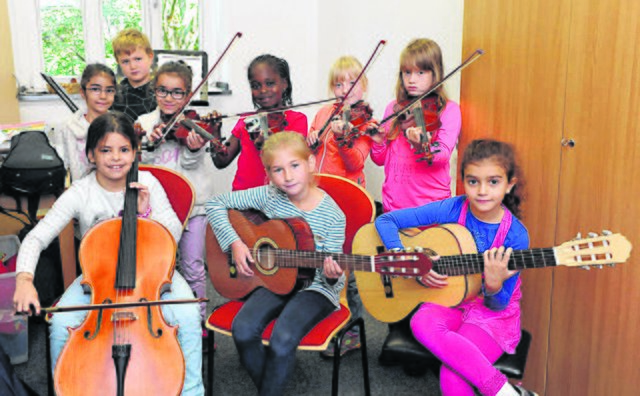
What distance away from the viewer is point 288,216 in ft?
6.44

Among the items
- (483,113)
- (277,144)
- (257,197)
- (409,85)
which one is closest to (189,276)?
(257,197)

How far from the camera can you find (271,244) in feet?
6.32

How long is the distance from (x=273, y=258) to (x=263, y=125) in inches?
24.3

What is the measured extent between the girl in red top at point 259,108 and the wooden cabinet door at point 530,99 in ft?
2.28

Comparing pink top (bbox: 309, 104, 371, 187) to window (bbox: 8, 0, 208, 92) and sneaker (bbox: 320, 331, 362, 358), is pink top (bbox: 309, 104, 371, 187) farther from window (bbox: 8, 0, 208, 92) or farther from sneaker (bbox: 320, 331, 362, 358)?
window (bbox: 8, 0, 208, 92)

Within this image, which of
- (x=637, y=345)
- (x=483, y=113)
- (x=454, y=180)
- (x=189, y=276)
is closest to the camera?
(x=637, y=345)

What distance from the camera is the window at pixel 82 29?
11.0ft

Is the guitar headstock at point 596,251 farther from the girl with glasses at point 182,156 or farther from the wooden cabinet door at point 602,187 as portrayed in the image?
the girl with glasses at point 182,156

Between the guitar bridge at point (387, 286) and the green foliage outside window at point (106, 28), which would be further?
the green foliage outside window at point (106, 28)

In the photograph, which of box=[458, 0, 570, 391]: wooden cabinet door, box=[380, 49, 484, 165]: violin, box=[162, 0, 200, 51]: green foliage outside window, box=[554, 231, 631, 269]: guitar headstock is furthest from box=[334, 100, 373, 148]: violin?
box=[162, 0, 200, 51]: green foliage outside window

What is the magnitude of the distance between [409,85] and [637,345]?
41.9 inches

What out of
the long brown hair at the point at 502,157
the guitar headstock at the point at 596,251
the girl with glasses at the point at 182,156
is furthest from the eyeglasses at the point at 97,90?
the guitar headstock at the point at 596,251

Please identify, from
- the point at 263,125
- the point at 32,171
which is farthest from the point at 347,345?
the point at 32,171

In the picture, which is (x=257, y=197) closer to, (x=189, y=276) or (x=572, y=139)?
(x=189, y=276)
